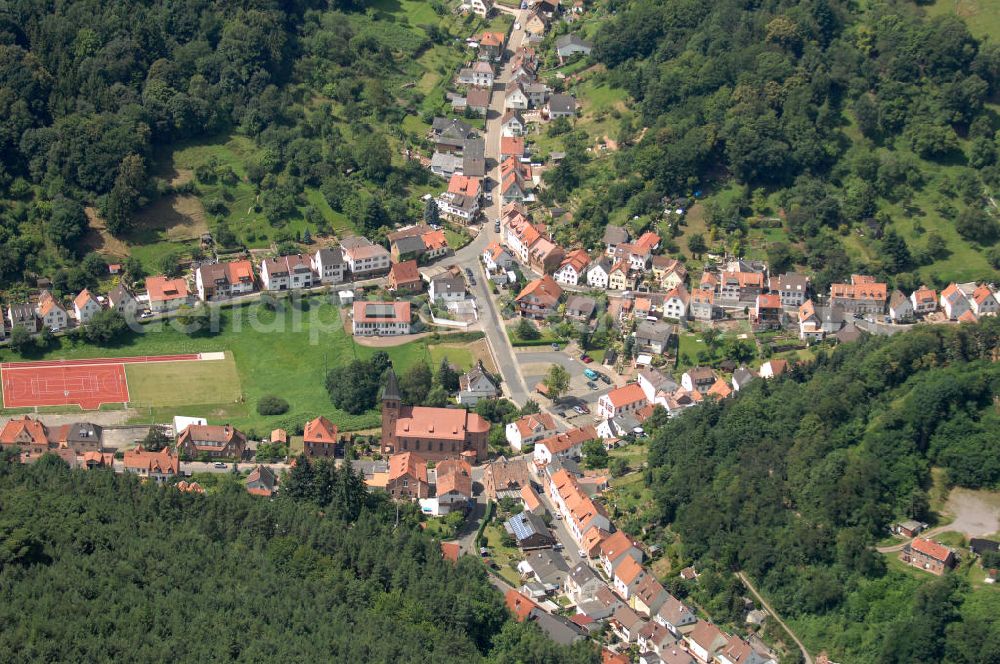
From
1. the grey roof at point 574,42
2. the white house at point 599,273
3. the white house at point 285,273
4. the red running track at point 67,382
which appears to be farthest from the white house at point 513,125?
the red running track at point 67,382

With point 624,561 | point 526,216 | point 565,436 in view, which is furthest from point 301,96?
point 624,561

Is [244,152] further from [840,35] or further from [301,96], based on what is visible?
→ [840,35]

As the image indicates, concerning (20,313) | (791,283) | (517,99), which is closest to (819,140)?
(791,283)

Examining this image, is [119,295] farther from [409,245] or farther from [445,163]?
[445,163]

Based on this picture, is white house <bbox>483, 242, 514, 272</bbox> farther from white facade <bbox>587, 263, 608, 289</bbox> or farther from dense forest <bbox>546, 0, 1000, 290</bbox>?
dense forest <bbox>546, 0, 1000, 290</bbox>

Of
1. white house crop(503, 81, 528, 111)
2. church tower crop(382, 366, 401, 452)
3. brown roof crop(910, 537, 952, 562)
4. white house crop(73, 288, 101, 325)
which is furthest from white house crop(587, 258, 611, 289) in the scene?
brown roof crop(910, 537, 952, 562)
